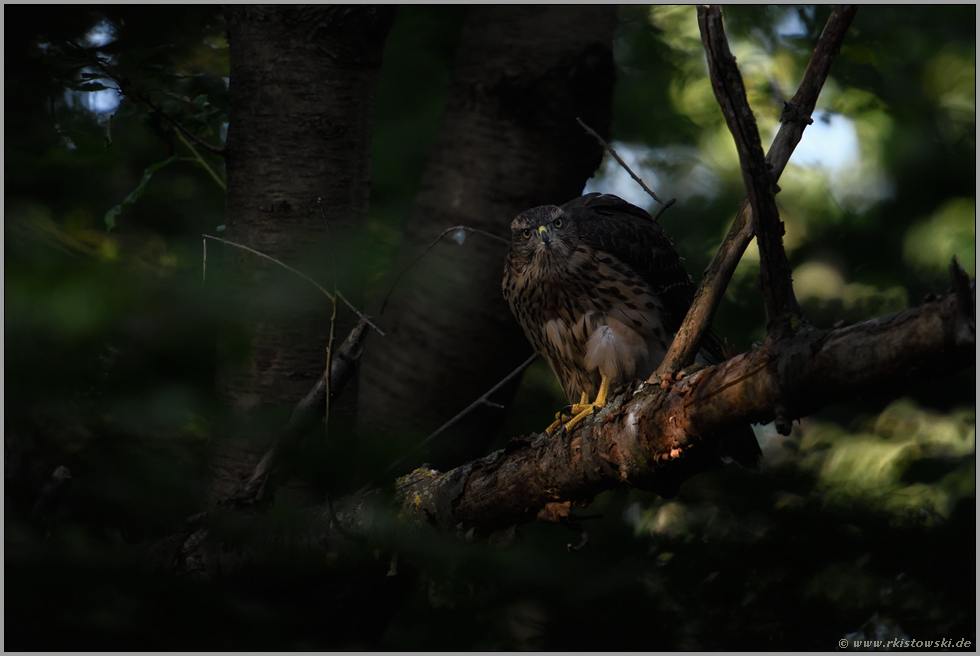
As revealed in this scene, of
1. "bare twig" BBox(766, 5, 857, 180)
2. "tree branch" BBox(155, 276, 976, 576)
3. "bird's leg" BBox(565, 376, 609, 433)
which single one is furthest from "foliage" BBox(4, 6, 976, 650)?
"bare twig" BBox(766, 5, 857, 180)

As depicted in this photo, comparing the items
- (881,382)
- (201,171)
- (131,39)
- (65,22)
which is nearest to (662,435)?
(881,382)

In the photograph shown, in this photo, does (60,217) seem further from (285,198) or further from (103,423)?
(103,423)

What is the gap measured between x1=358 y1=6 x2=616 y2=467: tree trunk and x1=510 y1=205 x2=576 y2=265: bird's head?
0.39 meters

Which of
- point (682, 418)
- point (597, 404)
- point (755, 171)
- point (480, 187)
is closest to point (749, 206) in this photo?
point (755, 171)

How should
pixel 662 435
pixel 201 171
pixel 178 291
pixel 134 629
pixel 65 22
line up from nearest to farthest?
pixel 134 629
pixel 178 291
pixel 662 435
pixel 65 22
pixel 201 171

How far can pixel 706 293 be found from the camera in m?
2.11

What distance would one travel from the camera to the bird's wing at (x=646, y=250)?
334cm

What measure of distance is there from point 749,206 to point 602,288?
1545 mm

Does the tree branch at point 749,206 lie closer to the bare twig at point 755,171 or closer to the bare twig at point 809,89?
the bare twig at point 809,89

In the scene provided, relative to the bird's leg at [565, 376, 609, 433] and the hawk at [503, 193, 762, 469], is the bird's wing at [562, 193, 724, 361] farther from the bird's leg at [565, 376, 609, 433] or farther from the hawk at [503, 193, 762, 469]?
the bird's leg at [565, 376, 609, 433]

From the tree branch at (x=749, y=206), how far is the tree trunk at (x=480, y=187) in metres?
1.69

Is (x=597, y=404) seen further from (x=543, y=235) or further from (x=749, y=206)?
(x=749, y=206)

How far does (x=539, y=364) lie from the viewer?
518 cm

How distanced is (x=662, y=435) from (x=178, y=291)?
1.21 m
